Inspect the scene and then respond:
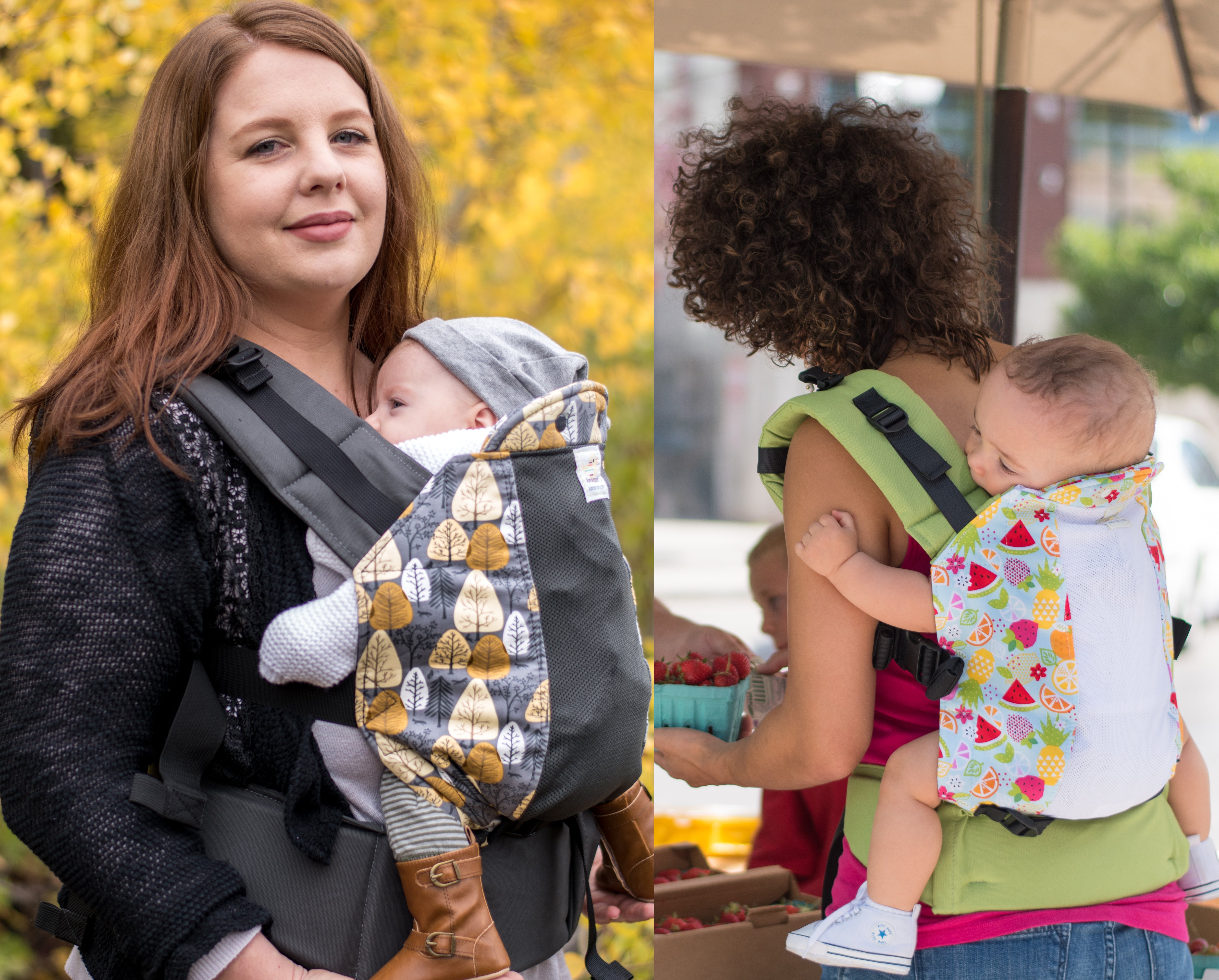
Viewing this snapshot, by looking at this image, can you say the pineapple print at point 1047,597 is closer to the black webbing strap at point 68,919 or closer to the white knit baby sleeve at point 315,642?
the white knit baby sleeve at point 315,642

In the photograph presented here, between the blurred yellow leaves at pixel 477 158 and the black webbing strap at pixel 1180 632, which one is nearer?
the black webbing strap at pixel 1180 632

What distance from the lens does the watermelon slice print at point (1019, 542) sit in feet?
4.52

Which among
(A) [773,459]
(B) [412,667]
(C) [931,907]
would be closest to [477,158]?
(A) [773,459]

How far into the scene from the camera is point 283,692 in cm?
127

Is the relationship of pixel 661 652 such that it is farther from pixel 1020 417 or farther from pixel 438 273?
pixel 438 273

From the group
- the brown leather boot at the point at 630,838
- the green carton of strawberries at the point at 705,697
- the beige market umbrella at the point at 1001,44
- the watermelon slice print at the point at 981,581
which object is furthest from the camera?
the beige market umbrella at the point at 1001,44

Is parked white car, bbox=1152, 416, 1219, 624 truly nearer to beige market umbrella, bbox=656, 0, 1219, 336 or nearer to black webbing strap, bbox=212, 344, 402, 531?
beige market umbrella, bbox=656, 0, 1219, 336

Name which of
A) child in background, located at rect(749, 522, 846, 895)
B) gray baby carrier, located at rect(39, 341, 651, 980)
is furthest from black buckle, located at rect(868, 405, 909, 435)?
child in background, located at rect(749, 522, 846, 895)

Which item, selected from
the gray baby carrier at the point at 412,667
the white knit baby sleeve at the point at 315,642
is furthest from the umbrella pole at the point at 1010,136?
the white knit baby sleeve at the point at 315,642

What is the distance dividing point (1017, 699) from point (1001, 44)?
1795 mm

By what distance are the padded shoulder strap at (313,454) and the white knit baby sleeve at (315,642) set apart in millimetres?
58

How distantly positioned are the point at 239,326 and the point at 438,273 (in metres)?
2.93

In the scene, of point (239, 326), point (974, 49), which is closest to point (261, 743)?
point (239, 326)

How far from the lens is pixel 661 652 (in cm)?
217
